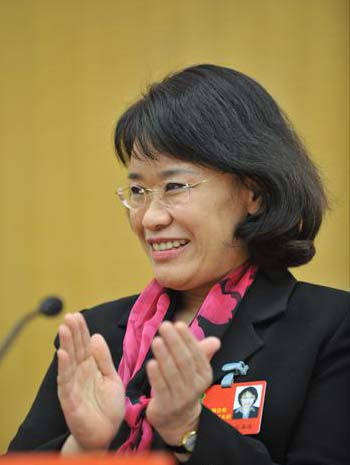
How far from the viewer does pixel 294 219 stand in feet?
7.35

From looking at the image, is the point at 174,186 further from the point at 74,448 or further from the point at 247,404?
the point at 74,448

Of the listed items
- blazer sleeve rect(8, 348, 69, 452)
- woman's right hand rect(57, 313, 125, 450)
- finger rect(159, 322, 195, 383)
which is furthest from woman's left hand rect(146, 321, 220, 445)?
blazer sleeve rect(8, 348, 69, 452)

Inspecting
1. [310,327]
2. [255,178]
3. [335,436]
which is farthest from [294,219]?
[335,436]

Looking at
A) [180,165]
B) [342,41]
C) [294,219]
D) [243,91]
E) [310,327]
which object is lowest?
[310,327]

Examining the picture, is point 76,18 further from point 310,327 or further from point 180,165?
point 310,327

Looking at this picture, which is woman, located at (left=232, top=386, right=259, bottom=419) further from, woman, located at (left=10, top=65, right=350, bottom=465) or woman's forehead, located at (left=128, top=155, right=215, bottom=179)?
woman's forehead, located at (left=128, top=155, right=215, bottom=179)

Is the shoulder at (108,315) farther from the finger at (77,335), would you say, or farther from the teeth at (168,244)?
the finger at (77,335)

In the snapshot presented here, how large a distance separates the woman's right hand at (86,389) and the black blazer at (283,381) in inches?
5.8

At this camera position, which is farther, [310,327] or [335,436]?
[310,327]

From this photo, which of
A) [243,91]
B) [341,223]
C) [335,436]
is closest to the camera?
[335,436]

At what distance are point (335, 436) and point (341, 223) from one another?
87.0 inches

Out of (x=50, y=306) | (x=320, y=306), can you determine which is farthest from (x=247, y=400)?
(x=50, y=306)

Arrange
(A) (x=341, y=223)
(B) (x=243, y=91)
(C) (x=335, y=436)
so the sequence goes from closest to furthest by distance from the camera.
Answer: (C) (x=335, y=436)
(B) (x=243, y=91)
(A) (x=341, y=223)

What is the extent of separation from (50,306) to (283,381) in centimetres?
71
